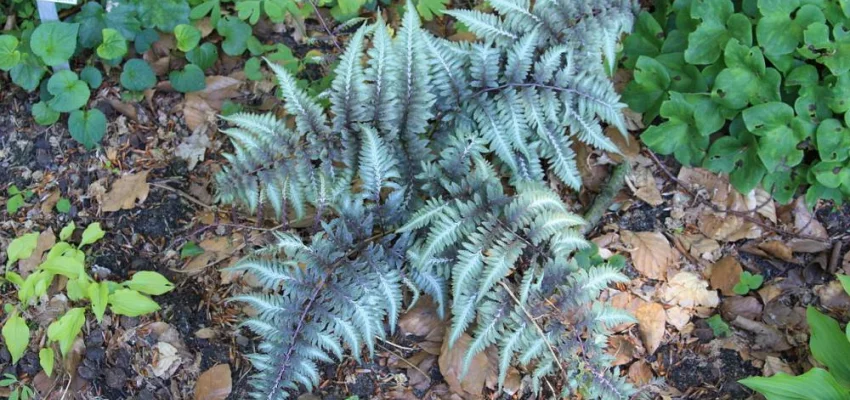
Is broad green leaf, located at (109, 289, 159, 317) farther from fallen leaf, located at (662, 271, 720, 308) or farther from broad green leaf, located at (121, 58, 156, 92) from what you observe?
fallen leaf, located at (662, 271, 720, 308)

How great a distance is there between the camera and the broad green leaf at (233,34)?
389cm

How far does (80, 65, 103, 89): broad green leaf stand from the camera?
3.82 meters

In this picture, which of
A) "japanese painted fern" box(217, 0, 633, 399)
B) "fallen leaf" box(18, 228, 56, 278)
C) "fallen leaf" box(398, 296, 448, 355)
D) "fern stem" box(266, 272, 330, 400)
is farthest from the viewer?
"fallen leaf" box(18, 228, 56, 278)

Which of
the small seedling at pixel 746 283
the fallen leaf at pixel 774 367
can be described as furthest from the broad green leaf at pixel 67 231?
the fallen leaf at pixel 774 367

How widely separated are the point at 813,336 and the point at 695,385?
0.55 m

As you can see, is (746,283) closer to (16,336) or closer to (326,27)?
(326,27)

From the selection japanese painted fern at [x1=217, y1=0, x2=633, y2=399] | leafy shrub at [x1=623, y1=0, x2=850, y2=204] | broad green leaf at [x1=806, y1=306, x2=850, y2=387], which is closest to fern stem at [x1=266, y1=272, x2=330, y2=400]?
japanese painted fern at [x1=217, y1=0, x2=633, y2=399]

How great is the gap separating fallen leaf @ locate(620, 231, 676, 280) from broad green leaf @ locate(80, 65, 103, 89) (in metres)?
2.86

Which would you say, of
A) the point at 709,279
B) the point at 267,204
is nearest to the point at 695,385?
the point at 709,279

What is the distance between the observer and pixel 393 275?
→ 3.12 meters

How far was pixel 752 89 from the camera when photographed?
3373 mm

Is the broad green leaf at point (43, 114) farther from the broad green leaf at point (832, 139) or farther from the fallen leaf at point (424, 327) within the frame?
the broad green leaf at point (832, 139)

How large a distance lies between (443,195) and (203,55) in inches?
63.2

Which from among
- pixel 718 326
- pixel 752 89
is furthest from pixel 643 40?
pixel 718 326
